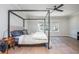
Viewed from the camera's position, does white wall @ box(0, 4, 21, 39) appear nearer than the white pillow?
Yes

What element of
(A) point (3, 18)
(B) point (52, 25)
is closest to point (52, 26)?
(B) point (52, 25)

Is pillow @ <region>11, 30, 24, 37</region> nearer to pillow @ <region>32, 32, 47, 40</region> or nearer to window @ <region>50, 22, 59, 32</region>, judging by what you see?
pillow @ <region>32, 32, 47, 40</region>

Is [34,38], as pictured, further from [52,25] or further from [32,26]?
[52,25]

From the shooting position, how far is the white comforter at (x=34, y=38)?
183 inches

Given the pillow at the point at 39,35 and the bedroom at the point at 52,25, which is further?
the pillow at the point at 39,35

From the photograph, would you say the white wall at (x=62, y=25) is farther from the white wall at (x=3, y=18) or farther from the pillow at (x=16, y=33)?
the white wall at (x=3, y=18)

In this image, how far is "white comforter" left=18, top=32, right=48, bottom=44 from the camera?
4.64 metres

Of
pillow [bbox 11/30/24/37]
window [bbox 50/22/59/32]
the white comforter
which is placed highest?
window [bbox 50/22/59/32]

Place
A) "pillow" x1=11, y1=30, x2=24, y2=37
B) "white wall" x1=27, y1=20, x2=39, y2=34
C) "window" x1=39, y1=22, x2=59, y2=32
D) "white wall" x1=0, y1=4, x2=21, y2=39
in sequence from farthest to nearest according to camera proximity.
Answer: "window" x1=39, y1=22, x2=59, y2=32, "white wall" x1=27, y1=20, x2=39, y2=34, "pillow" x1=11, y1=30, x2=24, y2=37, "white wall" x1=0, y1=4, x2=21, y2=39

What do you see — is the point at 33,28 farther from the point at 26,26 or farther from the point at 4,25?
the point at 4,25

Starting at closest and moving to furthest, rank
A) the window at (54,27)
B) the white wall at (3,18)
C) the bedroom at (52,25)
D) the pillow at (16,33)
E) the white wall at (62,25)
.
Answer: the white wall at (3,18) < the bedroom at (52,25) < the pillow at (16,33) < the window at (54,27) < the white wall at (62,25)

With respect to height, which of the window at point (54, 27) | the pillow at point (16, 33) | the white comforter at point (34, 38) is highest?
the window at point (54, 27)

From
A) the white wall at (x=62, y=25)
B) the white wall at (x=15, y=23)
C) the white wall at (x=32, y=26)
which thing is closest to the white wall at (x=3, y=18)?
the white wall at (x=15, y=23)

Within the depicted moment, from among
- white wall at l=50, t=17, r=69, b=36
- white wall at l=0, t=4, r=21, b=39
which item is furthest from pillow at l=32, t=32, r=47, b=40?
white wall at l=0, t=4, r=21, b=39
